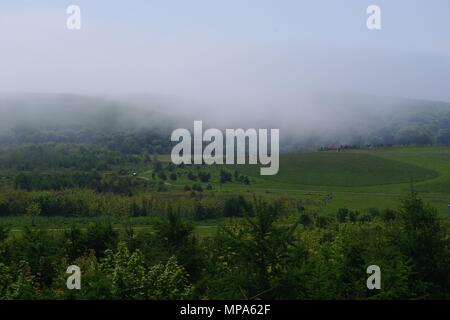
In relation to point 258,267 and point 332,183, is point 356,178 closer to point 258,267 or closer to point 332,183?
point 332,183

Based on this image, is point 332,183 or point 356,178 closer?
point 332,183

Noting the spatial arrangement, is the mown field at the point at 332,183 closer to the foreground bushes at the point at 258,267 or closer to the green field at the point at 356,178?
the green field at the point at 356,178

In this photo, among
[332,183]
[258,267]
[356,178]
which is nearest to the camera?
[258,267]

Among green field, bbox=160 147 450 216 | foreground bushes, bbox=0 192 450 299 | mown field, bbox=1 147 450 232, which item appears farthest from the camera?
green field, bbox=160 147 450 216

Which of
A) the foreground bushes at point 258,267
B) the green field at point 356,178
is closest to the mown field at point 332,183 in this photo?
the green field at point 356,178

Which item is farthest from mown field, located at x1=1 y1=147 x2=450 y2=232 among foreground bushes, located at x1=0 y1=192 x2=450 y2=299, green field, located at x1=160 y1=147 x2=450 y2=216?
foreground bushes, located at x1=0 y1=192 x2=450 y2=299

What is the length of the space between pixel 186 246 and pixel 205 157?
12114 centimetres

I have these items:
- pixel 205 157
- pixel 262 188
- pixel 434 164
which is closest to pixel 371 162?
pixel 434 164

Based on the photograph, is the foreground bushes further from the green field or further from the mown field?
the green field

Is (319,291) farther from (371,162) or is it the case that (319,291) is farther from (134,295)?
(371,162)

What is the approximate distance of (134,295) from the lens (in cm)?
1819

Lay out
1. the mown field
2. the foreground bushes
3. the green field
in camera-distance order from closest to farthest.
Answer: the foreground bushes
the mown field
the green field

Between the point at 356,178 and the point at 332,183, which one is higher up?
the point at 356,178

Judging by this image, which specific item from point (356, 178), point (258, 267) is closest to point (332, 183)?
point (356, 178)
